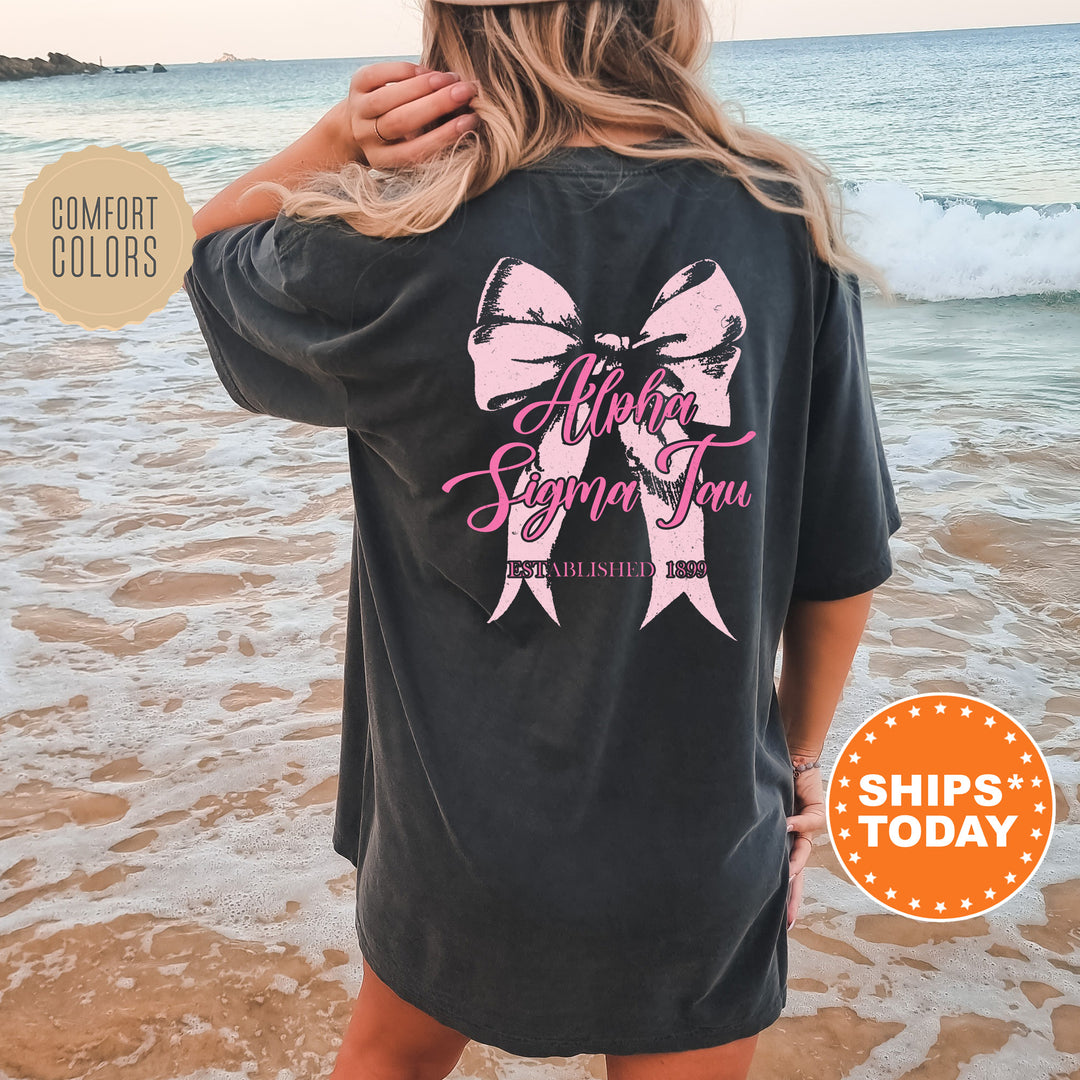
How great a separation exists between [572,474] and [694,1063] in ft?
2.15

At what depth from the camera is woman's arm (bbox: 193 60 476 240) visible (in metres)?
0.98

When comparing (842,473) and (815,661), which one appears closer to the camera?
(842,473)

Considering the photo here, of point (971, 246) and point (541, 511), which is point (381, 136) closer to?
point (541, 511)

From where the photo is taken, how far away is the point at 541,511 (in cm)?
99

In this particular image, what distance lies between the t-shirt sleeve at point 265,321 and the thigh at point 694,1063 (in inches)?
29.8

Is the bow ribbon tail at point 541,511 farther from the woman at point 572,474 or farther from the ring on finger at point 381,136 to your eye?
the ring on finger at point 381,136

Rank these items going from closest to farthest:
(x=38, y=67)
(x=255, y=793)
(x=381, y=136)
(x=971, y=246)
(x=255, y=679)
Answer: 1. (x=381, y=136)
2. (x=255, y=793)
3. (x=255, y=679)
4. (x=971, y=246)
5. (x=38, y=67)

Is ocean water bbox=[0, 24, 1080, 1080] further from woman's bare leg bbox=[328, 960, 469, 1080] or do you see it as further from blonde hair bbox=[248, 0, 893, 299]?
woman's bare leg bbox=[328, 960, 469, 1080]

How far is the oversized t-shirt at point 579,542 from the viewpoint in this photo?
92cm

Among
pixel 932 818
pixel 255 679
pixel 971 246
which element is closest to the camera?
pixel 932 818

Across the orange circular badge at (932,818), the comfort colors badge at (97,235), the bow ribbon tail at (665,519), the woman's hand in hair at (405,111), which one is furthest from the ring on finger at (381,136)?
the orange circular badge at (932,818)

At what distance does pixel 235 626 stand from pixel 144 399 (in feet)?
10.3

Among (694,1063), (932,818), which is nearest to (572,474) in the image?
(694,1063)

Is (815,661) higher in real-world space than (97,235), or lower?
lower
